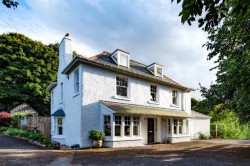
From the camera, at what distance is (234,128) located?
3456 cm

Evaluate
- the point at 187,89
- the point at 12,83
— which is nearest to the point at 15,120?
the point at 12,83

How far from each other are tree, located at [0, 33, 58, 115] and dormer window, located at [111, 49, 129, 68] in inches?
976

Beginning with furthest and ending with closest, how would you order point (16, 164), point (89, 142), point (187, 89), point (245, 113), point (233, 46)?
point (187, 89), point (89, 142), point (245, 113), point (233, 46), point (16, 164)

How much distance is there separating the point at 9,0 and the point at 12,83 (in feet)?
130

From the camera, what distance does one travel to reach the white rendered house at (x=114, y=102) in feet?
58.2

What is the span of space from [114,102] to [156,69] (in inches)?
271

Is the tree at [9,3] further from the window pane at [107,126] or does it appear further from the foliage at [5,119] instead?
the foliage at [5,119]

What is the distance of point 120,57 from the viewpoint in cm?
2095

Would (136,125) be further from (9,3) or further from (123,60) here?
(9,3)

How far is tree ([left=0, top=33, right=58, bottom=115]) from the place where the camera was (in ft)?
136

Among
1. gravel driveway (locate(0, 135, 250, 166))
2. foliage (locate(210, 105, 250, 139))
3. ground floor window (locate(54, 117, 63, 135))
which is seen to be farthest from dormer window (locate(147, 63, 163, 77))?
foliage (locate(210, 105, 250, 139))

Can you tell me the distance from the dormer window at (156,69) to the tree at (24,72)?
941 inches

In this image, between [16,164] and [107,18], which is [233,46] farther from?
[16,164]

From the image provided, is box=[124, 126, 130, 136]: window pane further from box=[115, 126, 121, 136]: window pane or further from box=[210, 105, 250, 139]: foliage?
box=[210, 105, 250, 139]: foliage
